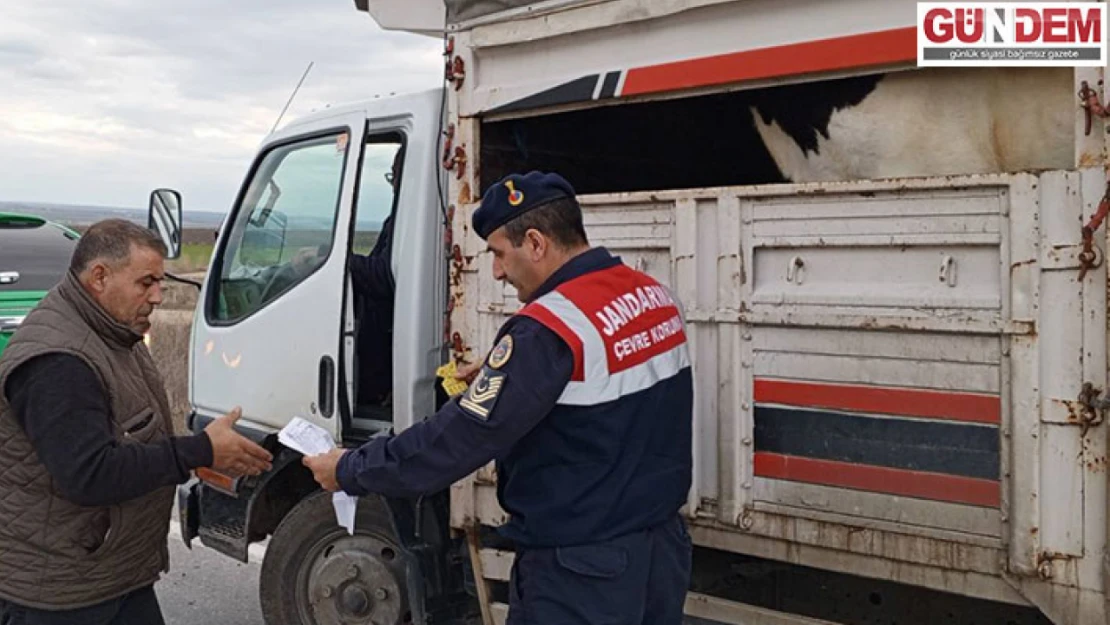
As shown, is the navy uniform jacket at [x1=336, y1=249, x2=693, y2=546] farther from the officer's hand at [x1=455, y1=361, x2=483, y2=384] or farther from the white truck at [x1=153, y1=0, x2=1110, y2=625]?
the officer's hand at [x1=455, y1=361, x2=483, y2=384]

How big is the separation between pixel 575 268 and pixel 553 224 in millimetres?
125

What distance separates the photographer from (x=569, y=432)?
2.46 m

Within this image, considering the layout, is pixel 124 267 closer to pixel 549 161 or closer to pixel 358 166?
pixel 358 166

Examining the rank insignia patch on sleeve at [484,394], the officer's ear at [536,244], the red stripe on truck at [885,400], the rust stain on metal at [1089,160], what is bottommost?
the red stripe on truck at [885,400]

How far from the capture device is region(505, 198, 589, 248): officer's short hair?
8.45ft

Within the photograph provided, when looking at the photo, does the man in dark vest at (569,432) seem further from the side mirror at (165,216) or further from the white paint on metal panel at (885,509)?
the side mirror at (165,216)

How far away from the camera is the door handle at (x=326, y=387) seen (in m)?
4.01

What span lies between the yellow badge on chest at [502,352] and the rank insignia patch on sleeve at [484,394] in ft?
0.06

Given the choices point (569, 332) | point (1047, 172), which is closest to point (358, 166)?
point (569, 332)

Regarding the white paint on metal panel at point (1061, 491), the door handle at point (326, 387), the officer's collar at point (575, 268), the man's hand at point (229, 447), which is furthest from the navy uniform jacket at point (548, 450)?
the door handle at point (326, 387)

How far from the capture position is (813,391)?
2740 millimetres

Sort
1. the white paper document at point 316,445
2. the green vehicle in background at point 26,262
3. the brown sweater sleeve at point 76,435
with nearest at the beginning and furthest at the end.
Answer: the brown sweater sleeve at point 76,435 → the white paper document at point 316,445 → the green vehicle in background at point 26,262

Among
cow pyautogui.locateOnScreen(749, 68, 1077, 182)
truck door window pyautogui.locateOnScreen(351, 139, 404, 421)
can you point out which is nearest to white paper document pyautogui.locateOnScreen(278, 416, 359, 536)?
truck door window pyautogui.locateOnScreen(351, 139, 404, 421)

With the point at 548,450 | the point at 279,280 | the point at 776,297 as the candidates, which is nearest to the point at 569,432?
the point at 548,450
